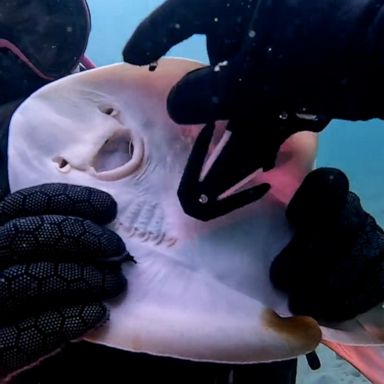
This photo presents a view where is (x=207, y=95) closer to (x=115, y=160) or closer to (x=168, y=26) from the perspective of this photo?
(x=168, y=26)

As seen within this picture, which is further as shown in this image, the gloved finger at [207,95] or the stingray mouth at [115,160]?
the stingray mouth at [115,160]

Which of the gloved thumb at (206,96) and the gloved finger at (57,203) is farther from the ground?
the gloved thumb at (206,96)

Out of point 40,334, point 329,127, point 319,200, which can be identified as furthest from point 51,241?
point 329,127

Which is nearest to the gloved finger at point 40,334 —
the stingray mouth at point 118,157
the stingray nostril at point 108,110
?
the stingray mouth at point 118,157

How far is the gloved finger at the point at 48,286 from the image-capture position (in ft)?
3.76

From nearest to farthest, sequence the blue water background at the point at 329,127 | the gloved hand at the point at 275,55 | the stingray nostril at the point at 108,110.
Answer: the gloved hand at the point at 275,55
the stingray nostril at the point at 108,110
the blue water background at the point at 329,127

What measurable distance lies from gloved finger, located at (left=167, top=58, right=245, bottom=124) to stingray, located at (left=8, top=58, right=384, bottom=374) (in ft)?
0.38

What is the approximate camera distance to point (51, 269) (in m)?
1.18

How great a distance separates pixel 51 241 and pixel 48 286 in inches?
4.2

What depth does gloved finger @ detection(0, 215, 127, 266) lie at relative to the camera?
121 centimetres

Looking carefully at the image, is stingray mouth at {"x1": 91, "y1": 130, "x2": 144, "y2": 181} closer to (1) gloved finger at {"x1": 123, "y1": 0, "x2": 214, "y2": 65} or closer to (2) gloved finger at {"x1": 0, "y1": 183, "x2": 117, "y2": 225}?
(2) gloved finger at {"x1": 0, "y1": 183, "x2": 117, "y2": 225}

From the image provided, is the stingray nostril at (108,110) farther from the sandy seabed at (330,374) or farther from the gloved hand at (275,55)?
the sandy seabed at (330,374)

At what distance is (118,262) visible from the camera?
1275 millimetres

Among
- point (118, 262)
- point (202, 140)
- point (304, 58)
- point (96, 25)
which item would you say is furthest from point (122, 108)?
point (96, 25)
